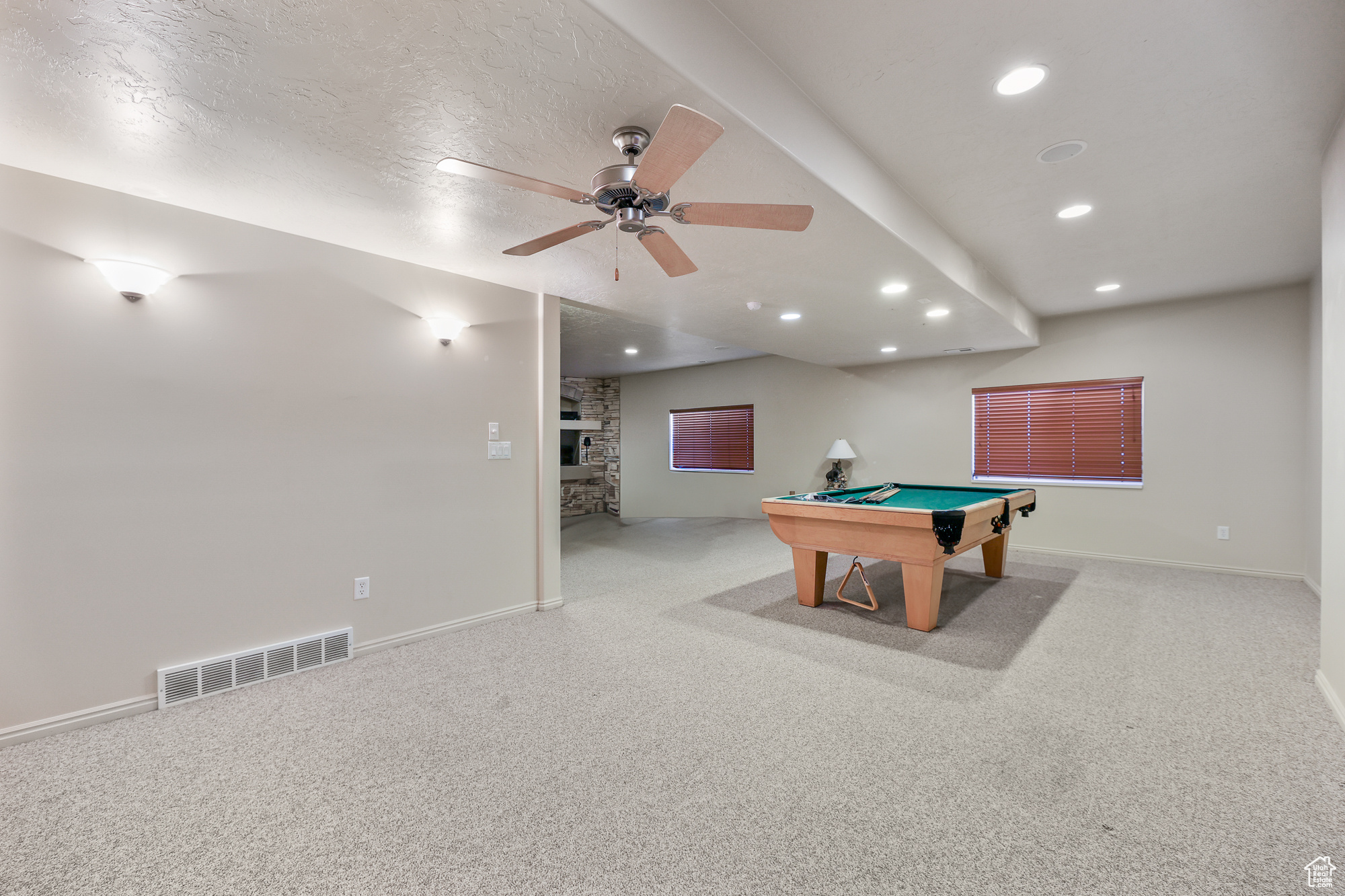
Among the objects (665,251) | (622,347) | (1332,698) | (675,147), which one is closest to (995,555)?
(1332,698)

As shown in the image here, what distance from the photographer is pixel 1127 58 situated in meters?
1.78

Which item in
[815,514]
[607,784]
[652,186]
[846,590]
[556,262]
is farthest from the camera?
[846,590]

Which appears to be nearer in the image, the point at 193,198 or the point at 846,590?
the point at 193,198

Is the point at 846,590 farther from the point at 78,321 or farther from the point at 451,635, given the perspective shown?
the point at 78,321

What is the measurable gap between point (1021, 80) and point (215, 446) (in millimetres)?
3563

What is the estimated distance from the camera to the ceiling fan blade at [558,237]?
1.99 meters

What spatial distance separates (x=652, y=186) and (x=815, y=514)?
2385mm

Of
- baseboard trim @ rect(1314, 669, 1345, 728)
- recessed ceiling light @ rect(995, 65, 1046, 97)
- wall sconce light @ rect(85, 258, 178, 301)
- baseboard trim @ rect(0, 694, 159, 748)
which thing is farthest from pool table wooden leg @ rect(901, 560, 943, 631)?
wall sconce light @ rect(85, 258, 178, 301)

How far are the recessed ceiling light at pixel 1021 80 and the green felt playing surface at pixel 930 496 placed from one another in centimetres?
243

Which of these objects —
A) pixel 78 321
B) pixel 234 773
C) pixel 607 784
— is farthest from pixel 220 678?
pixel 607 784

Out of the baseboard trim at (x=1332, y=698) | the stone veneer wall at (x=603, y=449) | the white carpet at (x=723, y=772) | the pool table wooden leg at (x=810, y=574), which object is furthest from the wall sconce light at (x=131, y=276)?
the stone veneer wall at (x=603, y=449)

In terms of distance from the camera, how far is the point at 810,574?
3.75 meters

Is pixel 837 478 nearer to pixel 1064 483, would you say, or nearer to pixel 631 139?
pixel 1064 483

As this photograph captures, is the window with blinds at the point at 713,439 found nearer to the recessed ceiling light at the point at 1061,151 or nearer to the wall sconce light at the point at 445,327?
the wall sconce light at the point at 445,327
